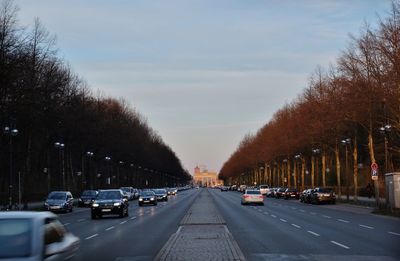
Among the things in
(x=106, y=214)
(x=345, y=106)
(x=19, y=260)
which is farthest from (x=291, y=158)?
(x=19, y=260)

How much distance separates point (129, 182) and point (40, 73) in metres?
89.4

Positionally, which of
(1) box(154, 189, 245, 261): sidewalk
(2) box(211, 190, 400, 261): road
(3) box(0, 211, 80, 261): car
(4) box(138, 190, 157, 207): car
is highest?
(3) box(0, 211, 80, 261): car

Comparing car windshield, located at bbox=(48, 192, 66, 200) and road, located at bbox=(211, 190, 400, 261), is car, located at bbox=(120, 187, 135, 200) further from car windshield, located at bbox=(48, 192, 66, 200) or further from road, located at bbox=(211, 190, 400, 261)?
road, located at bbox=(211, 190, 400, 261)

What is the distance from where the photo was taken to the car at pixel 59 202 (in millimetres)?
50562

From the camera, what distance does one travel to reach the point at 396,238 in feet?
75.2

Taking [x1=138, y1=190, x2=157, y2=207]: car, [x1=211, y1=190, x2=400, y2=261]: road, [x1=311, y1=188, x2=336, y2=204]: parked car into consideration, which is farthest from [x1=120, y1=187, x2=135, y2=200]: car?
[x1=211, y1=190, x2=400, y2=261]: road

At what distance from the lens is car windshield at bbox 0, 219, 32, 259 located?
823 cm

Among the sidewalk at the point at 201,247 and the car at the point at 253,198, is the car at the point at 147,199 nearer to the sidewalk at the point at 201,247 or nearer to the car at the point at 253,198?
the car at the point at 253,198

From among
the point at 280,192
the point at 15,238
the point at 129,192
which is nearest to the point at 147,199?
the point at 129,192

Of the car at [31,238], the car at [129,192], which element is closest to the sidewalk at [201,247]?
the car at [31,238]

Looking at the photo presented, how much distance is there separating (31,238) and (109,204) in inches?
1253

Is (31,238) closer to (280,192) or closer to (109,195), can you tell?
(109,195)

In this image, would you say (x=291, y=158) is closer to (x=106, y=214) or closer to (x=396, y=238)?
(x=106, y=214)

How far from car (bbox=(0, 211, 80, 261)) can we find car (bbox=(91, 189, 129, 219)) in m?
30.5
